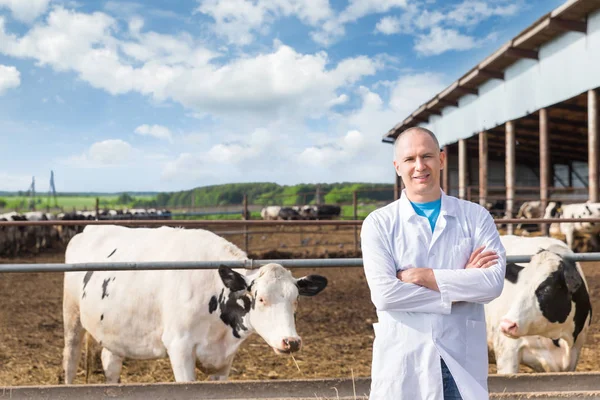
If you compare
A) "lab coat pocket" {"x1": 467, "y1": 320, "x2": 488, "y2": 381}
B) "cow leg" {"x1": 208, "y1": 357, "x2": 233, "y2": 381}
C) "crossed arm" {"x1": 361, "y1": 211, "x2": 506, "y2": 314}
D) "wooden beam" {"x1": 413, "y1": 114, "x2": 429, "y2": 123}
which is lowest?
"cow leg" {"x1": 208, "y1": 357, "x2": 233, "y2": 381}

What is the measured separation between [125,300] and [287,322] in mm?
1624

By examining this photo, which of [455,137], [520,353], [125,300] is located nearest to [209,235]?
[125,300]

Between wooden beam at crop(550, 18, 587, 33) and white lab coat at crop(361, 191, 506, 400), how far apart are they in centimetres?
1217

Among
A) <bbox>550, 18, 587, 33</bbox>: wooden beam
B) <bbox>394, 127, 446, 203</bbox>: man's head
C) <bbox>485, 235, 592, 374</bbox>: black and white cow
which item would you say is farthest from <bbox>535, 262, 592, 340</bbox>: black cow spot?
<bbox>550, 18, 587, 33</bbox>: wooden beam

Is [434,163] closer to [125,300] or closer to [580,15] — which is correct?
[125,300]

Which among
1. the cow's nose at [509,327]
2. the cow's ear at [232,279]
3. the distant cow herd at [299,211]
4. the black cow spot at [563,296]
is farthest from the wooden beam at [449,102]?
the cow's ear at [232,279]

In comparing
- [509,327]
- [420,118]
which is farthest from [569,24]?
[420,118]

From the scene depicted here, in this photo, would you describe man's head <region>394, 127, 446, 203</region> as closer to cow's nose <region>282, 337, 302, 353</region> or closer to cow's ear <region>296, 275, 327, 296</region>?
cow's nose <region>282, 337, 302, 353</region>

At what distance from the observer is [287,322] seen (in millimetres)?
3486

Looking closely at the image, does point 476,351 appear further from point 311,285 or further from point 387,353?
point 311,285

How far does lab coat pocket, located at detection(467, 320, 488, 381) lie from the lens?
1.94 meters

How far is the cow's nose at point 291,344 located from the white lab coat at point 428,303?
4.63 ft

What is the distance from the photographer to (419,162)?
197cm

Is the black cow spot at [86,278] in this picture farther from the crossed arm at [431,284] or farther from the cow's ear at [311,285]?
the crossed arm at [431,284]
